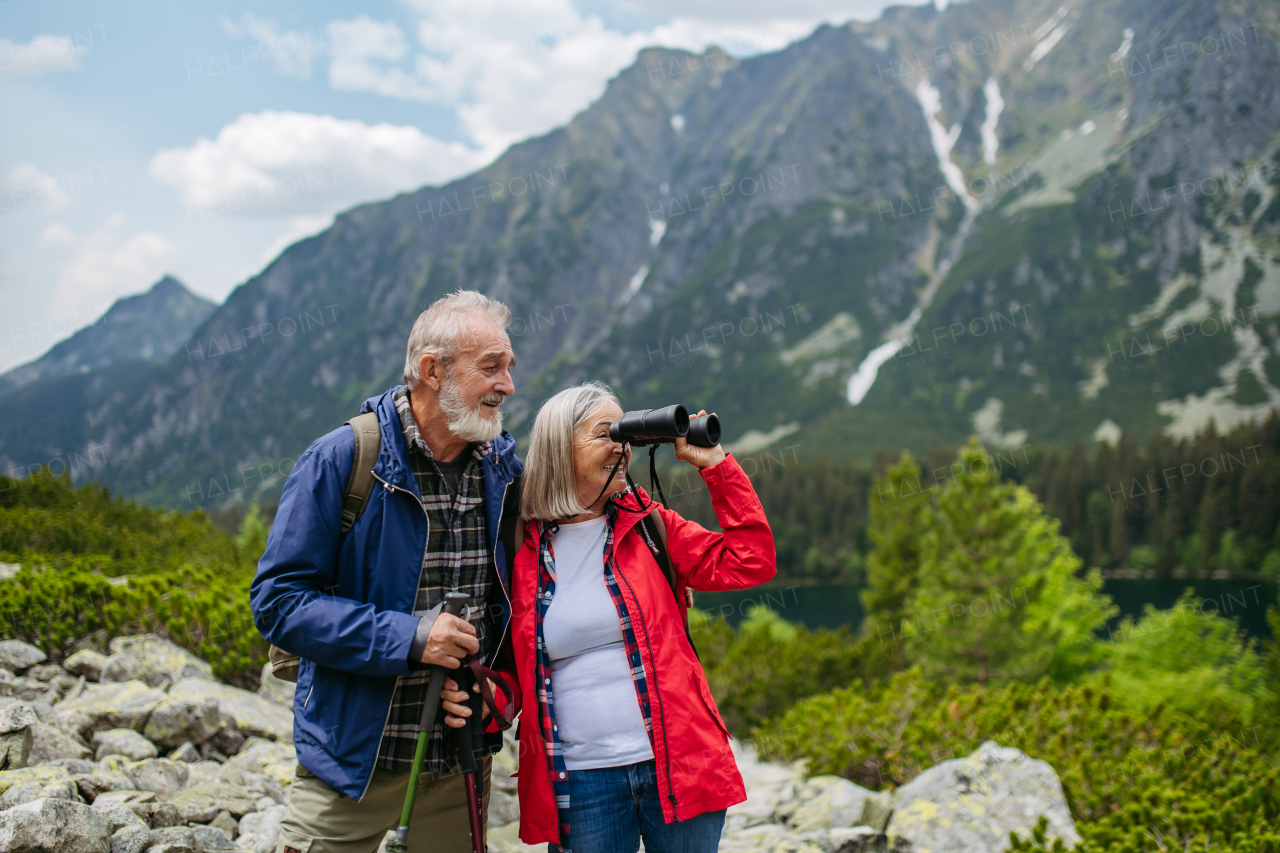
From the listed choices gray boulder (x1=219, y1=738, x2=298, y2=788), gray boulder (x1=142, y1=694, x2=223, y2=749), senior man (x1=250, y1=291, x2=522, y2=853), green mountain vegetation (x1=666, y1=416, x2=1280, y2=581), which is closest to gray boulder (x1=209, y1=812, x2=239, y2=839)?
gray boulder (x1=219, y1=738, x2=298, y2=788)

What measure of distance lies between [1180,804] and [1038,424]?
161 m

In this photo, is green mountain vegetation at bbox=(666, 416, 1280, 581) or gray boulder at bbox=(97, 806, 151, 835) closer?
gray boulder at bbox=(97, 806, 151, 835)

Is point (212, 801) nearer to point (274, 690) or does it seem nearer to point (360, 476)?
point (274, 690)

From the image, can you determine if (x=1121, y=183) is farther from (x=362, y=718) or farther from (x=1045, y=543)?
(x=362, y=718)

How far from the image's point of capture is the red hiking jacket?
2.62m

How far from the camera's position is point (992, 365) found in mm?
169250

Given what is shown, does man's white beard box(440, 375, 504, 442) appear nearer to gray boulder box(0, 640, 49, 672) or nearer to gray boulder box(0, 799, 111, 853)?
gray boulder box(0, 799, 111, 853)

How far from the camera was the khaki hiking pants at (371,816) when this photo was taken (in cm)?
258

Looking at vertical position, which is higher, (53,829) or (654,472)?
(654,472)

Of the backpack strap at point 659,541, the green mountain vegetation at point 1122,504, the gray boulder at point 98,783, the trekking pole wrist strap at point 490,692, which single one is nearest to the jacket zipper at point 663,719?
the backpack strap at point 659,541

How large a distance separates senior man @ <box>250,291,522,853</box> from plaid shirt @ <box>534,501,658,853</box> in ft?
0.61

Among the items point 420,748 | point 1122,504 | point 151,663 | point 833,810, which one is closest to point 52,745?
point 151,663

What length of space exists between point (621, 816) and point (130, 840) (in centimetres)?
239

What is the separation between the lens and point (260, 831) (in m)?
4.18
